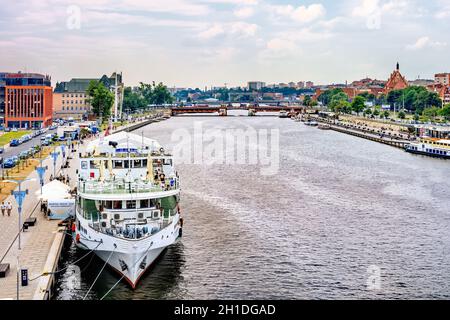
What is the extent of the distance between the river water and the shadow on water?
41mm

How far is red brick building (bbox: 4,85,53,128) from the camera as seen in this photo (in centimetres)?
9125

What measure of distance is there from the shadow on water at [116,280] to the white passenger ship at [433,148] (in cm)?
4426

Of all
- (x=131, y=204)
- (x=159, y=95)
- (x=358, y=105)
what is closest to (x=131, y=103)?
(x=159, y=95)

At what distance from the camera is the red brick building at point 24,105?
3593 inches

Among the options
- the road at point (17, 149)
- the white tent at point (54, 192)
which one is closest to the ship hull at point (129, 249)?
the white tent at point (54, 192)

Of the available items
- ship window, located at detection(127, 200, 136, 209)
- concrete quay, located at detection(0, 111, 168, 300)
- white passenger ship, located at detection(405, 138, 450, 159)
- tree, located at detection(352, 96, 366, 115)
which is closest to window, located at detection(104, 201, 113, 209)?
ship window, located at detection(127, 200, 136, 209)

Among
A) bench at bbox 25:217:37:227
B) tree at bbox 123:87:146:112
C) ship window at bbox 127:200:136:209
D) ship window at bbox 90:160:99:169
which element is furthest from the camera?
tree at bbox 123:87:146:112

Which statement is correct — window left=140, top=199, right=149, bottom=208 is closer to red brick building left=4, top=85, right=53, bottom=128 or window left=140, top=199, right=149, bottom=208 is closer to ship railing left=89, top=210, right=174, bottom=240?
ship railing left=89, top=210, right=174, bottom=240

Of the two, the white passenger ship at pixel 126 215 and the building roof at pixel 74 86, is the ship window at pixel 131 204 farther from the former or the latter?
the building roof at pixel 74 86

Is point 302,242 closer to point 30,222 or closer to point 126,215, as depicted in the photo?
point 126,215

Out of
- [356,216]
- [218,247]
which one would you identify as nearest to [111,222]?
[218,247]

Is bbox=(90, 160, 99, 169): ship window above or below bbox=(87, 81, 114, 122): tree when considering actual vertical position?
below

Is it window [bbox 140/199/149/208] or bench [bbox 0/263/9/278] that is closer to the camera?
bench [bbox 0/263/9/278]
